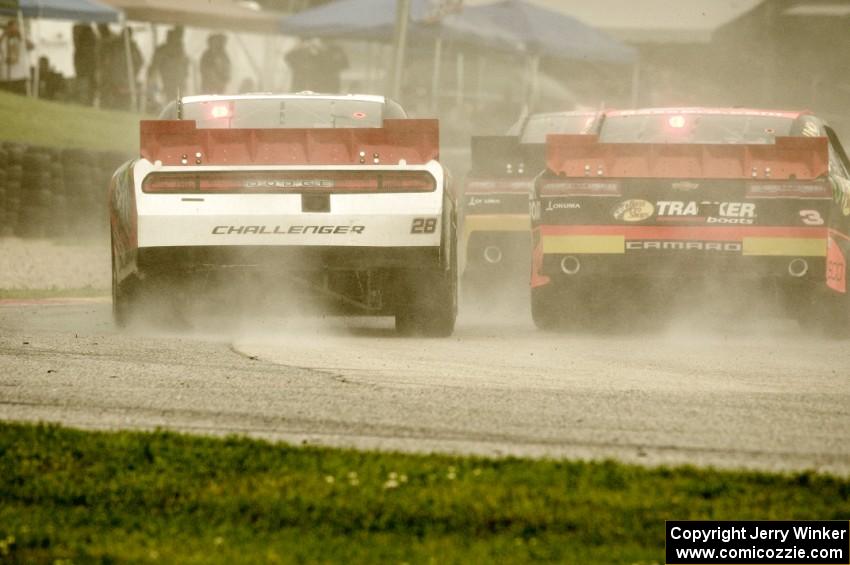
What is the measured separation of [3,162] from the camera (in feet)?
66.3

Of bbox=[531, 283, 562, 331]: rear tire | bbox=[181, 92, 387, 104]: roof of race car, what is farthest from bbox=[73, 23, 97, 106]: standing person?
bbox=[531, 283, 562, 331]: rear tire

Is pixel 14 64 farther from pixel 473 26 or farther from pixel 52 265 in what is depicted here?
pixel 52 265

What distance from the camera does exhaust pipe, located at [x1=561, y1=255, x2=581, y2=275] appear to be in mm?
12211

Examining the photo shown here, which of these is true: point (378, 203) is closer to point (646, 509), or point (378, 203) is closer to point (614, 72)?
point (646, 509)

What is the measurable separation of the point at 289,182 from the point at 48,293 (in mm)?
6400

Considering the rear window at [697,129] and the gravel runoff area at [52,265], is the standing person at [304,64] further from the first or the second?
the rear window at [697,129]

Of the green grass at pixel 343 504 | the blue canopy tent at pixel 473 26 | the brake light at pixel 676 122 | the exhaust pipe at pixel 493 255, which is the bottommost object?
the blue canopy tent at pixel 473 26

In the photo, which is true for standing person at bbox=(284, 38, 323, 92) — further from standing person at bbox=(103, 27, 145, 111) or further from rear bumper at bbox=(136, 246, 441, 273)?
rear bumper at bbox=(136, 246, 441, 273)

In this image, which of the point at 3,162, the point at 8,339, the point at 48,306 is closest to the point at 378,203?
the point at 8,339

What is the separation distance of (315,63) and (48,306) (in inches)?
634

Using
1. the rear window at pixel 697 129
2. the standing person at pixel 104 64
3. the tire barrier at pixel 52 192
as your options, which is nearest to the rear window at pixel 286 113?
the rear window at pixel 697 129

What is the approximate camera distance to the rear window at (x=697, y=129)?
13.2m

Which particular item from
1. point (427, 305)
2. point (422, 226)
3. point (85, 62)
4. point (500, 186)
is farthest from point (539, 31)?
point (422, 226)

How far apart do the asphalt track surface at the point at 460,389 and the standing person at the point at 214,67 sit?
1764 cm
